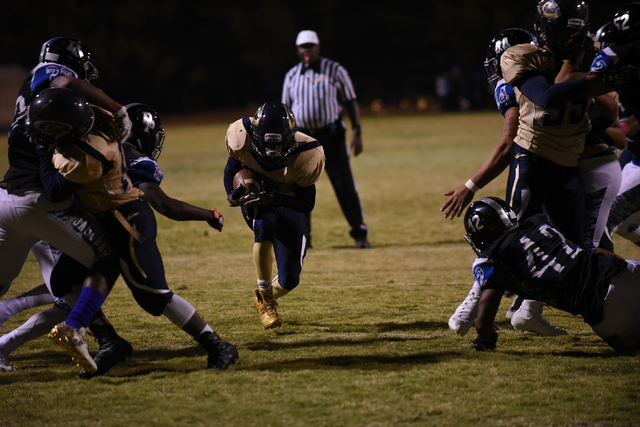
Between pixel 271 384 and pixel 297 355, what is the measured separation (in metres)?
0.49

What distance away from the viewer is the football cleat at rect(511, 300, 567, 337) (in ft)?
12.9

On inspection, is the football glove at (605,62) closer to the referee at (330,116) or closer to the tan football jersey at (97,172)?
the tan football jersey at (97,172)

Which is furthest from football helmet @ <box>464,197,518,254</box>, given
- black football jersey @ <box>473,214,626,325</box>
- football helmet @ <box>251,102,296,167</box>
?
football helmet @ <box>251,102,296,167</box>

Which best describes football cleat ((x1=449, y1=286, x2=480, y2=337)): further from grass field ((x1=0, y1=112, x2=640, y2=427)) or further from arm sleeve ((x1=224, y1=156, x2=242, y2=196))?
arm sleeve ((x1=224, y1=156, x2=242, y2=196))

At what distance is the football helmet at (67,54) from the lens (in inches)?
147

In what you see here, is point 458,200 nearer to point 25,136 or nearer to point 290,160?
point 290,160

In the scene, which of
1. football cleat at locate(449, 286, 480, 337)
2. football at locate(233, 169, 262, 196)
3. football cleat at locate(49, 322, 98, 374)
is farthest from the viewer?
football at locate(233, 169, 262, 196)

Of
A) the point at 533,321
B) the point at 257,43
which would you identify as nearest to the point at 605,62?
the point at 533,321

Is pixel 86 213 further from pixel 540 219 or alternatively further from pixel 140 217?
pixel 540 219

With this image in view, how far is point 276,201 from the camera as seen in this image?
4.37 m

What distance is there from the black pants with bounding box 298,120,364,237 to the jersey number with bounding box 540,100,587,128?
3280 mm

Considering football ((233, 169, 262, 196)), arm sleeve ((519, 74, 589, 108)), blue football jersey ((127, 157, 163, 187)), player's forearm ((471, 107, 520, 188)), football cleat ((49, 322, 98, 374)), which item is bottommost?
football cleat ((49, 322, 98, 374))

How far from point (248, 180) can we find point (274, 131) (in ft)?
1.33

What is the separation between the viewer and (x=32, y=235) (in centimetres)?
346
